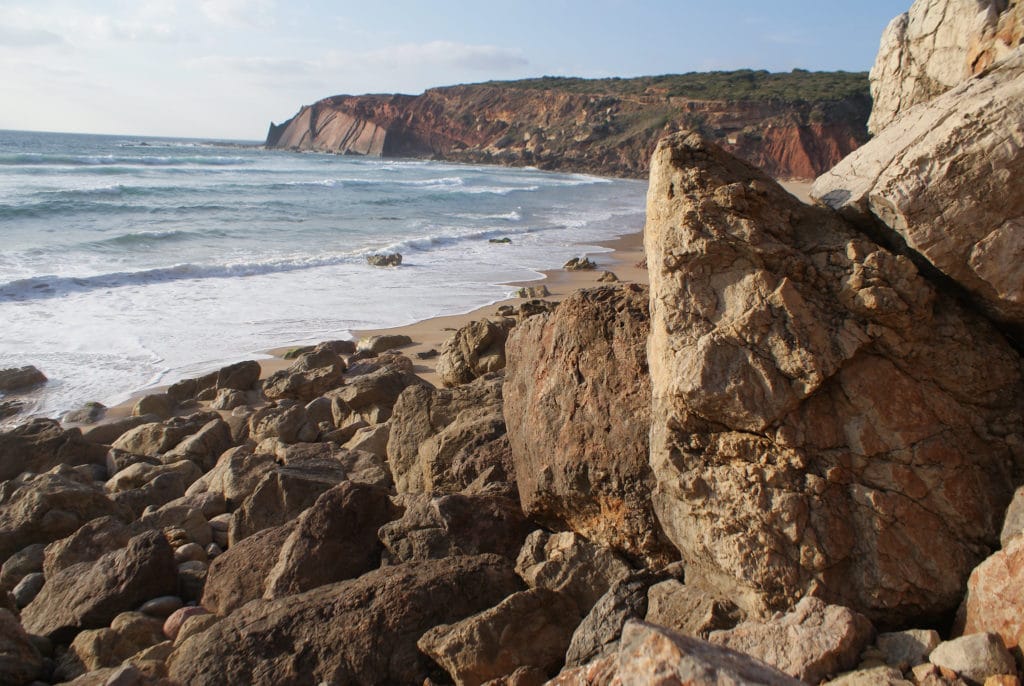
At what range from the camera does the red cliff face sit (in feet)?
171

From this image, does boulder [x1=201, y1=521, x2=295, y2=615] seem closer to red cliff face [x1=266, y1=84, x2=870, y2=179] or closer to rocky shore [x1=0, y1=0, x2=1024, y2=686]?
rocky shore [x1=0, y1=0, x2=1024, y2=686]

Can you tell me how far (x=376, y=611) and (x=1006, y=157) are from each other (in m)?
2.69

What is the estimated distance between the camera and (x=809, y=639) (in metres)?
2.27

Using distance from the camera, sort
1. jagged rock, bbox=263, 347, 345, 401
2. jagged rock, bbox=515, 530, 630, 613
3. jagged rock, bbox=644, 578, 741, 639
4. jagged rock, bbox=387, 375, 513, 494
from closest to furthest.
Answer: jagged rock, bbox=644, 578, 741, 639, jagged rock, bbox=515, 530, 630, 613, jagged rock, bbox=387, 375, 513, 494, jagged rock, bbox=263, 347, 345, 401

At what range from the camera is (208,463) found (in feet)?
19.6

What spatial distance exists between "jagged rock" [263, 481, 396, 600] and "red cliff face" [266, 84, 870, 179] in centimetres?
3050

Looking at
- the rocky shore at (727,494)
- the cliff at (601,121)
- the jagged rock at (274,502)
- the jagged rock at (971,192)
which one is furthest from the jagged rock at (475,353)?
the cliff at (601,121)

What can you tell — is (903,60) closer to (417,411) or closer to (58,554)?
(417,411)

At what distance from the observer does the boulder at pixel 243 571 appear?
363 centimetres

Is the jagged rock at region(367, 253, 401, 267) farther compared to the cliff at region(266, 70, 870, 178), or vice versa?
the cliff at region(266, 70, 870, 178)

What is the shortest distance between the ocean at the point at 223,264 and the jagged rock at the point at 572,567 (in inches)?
233

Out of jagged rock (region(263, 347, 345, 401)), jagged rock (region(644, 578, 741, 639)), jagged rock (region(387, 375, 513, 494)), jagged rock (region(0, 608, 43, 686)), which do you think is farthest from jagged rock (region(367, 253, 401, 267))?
jagged rock (region(644, 578, 741, 639))

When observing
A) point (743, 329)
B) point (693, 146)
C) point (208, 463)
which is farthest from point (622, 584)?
point (208, 463)

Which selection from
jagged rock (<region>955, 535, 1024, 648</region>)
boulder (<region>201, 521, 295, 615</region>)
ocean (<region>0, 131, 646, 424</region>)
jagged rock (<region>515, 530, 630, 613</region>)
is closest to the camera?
jagged rock (<region>955, 535, 1024, 648</region>)
